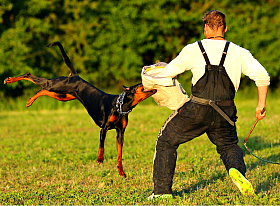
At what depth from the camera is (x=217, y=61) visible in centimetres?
408

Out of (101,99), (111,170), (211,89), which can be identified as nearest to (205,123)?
(211,89)

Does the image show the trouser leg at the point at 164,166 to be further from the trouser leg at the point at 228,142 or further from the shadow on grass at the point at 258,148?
the shadow on grass at the point at 258,148

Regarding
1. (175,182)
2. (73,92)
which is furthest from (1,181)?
(175,182)

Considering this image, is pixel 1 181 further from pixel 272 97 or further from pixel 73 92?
pixel 272 97

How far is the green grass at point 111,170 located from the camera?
4836 mm

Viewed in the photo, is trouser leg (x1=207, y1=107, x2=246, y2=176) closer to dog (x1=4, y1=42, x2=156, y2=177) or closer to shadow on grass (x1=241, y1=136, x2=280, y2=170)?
dog (x1=4, y1=42, x2=156, y2=177)

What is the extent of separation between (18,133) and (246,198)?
9.18 metres

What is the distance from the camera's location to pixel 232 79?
412 centimetres

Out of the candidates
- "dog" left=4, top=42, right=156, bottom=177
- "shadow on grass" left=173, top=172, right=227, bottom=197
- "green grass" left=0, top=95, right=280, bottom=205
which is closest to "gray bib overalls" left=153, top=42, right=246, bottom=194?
"green grass" left=0, top=95, right=280, bottom=205

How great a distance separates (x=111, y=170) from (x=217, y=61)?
336 centimetres

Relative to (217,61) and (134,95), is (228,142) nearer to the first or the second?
(217,61)

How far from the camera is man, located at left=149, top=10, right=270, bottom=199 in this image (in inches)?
161

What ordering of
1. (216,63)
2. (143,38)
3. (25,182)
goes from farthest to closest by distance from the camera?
1. (143,38)
2. (25,182)
3. (216,63)

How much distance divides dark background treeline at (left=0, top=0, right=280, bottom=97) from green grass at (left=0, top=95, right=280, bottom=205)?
12.6m
